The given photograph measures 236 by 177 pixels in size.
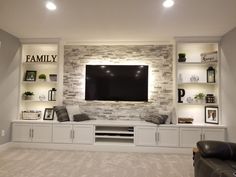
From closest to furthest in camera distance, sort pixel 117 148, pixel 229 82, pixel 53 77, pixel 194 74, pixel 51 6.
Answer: pixel 51 6
pixel 229 82
pixel 117 148
pixel 194 74
pixel 53 77

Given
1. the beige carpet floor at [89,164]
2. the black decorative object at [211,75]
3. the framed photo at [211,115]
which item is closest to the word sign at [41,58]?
the beige carpet floor at [89,164]

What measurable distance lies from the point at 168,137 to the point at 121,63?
2.07m

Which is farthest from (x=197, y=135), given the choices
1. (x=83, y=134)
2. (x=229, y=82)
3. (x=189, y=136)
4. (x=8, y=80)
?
(x=8, y=80)

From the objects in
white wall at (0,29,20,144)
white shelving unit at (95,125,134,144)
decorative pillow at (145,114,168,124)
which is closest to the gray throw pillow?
decorative pillow at (145,114,168,124)

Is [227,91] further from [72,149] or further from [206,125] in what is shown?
[72,149]

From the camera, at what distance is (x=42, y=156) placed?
13.0 ft

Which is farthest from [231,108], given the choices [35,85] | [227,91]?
[35,85]

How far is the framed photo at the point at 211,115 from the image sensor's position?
14.8 ft

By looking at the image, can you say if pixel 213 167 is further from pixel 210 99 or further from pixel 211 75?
pixel 211 75

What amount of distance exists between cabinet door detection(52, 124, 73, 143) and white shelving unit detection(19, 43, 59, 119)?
769mm

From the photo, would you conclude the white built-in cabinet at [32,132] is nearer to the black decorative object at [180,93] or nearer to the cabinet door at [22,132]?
the cabinet door at [22,132]

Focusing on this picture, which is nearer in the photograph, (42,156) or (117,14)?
(117,14)

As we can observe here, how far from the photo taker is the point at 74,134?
4.48 m

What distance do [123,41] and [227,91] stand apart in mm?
2579
